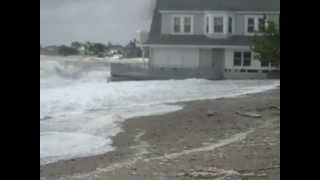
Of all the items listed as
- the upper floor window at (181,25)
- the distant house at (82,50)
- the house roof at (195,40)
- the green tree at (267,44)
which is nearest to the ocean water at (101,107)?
the green tree at (267,44)

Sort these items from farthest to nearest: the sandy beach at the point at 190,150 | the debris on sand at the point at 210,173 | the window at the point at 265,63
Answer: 1. the window at the point at 265,63
2. the sandy beach at the point at 190,150
3. the debris on sand at the point at 210,173

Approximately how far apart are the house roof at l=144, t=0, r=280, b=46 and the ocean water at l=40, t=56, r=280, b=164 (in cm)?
239

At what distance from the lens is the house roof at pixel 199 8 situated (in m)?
23.6

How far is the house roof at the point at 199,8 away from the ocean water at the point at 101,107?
7.85ft

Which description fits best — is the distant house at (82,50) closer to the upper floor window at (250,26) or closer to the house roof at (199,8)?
the house roof at (199,8)

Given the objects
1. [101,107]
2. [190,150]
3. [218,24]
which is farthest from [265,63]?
[190,150]

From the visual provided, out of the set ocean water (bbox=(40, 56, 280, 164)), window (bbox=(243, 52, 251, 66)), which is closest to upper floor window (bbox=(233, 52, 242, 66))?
window (bbox=(243, 52, 251, 66))

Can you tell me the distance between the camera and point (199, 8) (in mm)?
24312

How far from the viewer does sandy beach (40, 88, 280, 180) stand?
20.2ft

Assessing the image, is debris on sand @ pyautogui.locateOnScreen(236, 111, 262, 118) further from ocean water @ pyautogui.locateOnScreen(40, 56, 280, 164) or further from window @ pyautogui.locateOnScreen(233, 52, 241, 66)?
window @ pyautogui.locateOnScreen(233, 52, 241, 66)

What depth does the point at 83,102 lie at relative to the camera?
1532 centimetres
